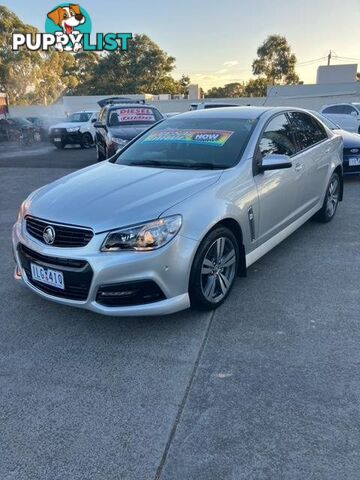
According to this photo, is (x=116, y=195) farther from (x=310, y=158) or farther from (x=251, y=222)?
(x=310, y=158)

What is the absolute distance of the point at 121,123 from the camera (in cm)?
1053

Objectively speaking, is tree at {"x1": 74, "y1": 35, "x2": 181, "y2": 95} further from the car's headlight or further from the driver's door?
the car's headlight

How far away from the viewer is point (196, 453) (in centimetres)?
212

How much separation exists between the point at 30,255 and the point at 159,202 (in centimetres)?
106

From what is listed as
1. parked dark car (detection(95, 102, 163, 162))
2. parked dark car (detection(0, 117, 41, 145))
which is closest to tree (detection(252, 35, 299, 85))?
parked dark car (detection(0, 117, 41, 145))

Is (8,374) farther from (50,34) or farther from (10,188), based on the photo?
(50,34)

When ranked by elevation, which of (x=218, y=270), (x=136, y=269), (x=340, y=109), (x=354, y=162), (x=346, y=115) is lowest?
(x=218, y=270)

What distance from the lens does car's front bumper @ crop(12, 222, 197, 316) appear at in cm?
284

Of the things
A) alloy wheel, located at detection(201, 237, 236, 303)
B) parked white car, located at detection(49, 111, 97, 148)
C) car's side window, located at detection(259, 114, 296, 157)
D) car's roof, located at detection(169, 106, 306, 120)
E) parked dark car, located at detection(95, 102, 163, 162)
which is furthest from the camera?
parked white car, located at detection(49, 111, 97, 148)

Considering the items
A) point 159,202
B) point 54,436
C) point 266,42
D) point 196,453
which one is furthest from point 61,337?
point 266,42

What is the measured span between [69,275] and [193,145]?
1.81 metres

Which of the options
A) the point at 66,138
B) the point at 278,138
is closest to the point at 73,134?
the point at 66,138

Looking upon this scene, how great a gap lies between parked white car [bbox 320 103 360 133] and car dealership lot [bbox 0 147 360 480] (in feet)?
41.2

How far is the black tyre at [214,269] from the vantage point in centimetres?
315
